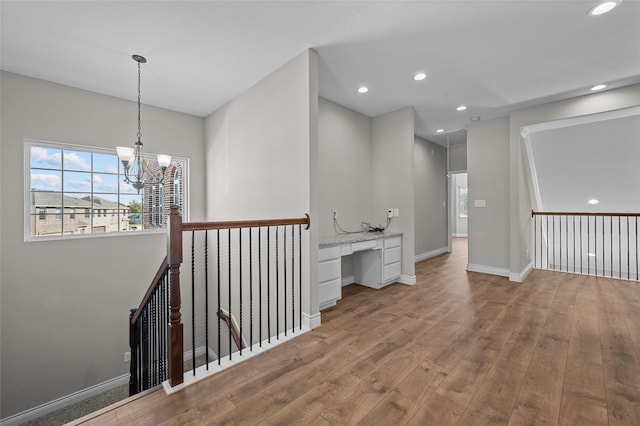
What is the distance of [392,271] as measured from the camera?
4.07 m

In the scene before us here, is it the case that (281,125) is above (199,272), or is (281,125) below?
above

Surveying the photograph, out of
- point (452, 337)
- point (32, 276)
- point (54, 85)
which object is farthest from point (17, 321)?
point (452, 337)

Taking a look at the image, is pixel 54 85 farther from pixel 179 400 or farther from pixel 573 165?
pixel 573 165

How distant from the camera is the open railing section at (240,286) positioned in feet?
5.81

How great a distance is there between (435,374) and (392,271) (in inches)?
88.6

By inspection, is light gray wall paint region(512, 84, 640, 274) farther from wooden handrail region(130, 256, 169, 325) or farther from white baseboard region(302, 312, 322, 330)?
wooden handrail region(130, 256, 169, 325)

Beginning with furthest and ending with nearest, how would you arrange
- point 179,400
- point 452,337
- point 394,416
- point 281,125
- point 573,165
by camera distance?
point 573,165 → point 281,125 → point 452,337 → point 179,400 → point 394,416

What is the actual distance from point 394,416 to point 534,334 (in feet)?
6.06

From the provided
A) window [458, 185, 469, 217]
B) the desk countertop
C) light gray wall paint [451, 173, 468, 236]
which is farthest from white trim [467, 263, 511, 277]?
window [458, 185, 469, 217]

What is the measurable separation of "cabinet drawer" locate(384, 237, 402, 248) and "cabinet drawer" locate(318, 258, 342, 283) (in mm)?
1042

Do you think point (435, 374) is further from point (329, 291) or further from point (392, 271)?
point (392, 271)

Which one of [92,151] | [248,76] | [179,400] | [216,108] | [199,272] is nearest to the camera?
[179,400]

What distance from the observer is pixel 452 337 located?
7.84ft

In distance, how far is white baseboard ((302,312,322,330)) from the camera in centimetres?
259
